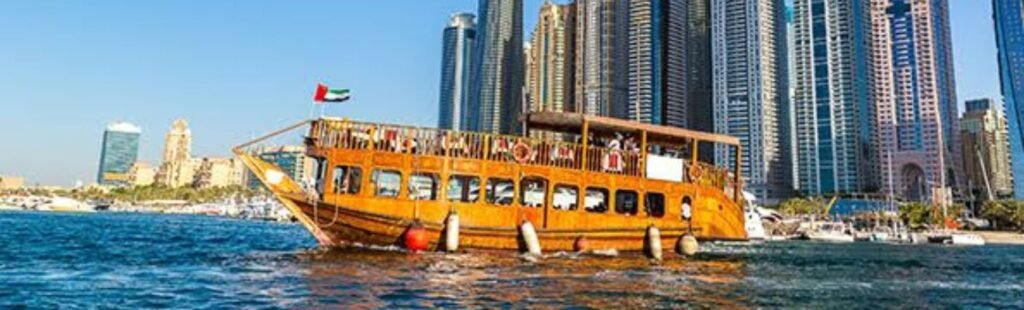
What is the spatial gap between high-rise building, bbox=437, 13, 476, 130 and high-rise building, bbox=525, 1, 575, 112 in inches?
1167

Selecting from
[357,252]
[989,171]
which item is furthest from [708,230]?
[989,171]

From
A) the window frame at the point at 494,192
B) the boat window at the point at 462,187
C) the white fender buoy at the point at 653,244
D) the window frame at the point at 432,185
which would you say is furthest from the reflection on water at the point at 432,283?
the boat window at the point at 462,187

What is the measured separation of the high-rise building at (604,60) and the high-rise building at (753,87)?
17.3m

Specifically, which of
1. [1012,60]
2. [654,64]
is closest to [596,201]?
[654,64]

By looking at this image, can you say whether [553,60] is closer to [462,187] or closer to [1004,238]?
[1004,238]

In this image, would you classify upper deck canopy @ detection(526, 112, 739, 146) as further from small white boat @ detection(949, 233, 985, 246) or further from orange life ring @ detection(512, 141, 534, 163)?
small white boat @ detection(949, 233, 985, 246)

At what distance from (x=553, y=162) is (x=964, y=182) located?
495 ft

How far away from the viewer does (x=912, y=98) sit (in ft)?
430

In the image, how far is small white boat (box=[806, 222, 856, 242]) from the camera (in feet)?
233

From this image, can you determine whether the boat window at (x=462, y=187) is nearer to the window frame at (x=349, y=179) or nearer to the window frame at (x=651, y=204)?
the window frame at (x=349, y=179)

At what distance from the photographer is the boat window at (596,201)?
21.6 metres

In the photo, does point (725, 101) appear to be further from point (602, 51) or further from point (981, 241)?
point (981, 241)

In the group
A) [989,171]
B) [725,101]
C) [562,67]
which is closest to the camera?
[725,101]

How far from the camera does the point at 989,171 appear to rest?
488 feet
